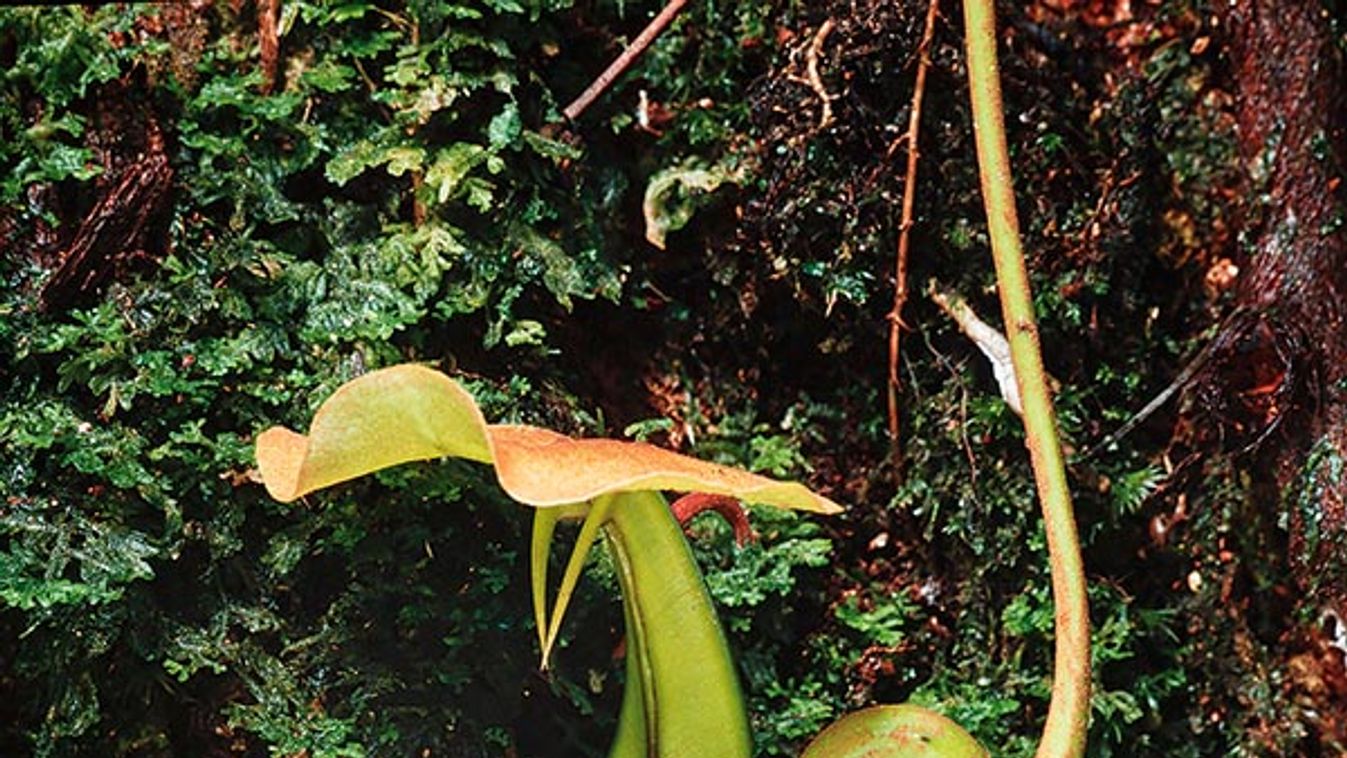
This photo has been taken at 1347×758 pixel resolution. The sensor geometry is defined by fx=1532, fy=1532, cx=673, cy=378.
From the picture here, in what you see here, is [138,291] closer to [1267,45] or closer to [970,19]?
[970,19]

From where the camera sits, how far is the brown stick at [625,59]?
3.41 ft

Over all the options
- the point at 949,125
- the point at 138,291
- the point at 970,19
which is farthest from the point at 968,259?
the point at 138,291

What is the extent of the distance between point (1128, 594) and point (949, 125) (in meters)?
0.35

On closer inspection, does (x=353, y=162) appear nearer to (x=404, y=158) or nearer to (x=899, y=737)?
(x=404, y=158)

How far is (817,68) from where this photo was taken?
41.6 inches

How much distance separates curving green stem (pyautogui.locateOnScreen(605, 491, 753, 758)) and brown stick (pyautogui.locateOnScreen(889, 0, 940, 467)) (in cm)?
31

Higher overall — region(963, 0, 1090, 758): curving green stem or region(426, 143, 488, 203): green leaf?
region(426, 143, 488, 203): green leaf

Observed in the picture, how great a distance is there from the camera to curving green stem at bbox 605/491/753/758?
0.82 metres

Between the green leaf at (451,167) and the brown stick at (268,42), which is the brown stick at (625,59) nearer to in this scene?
the green leaf at (451,167)

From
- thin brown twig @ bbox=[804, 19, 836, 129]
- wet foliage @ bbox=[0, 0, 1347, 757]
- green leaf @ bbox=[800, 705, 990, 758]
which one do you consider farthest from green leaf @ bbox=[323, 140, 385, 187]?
green leaf @ bbox=[800, 705, 990, 758]

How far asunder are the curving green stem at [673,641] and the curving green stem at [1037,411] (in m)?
0.19

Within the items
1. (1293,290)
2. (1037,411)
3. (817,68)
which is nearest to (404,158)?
(817,68)

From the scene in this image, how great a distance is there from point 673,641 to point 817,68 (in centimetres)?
44

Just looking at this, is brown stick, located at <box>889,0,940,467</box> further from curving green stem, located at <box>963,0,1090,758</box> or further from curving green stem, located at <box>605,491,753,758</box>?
curving green stem, located at <box>605,491,753,758</box>
